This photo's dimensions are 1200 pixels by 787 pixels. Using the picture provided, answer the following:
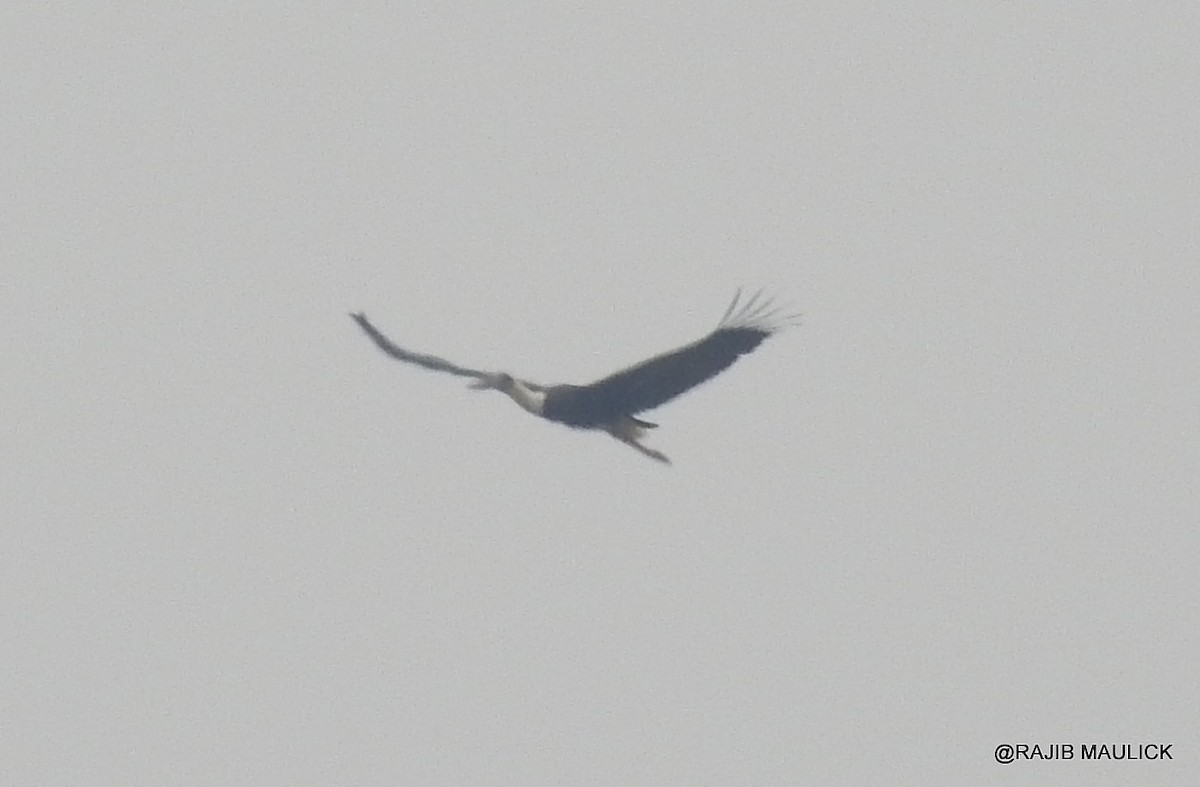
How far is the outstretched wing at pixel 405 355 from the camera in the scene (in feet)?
91.6

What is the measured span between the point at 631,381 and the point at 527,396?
1664 millimetres

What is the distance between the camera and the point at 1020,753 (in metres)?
32.8

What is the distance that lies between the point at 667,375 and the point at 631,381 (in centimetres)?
42

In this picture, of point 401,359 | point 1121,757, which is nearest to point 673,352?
point 401,359

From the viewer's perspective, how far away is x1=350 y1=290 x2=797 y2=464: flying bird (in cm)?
2573

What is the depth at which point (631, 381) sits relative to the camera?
86.8ft

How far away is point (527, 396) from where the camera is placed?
1088 inches

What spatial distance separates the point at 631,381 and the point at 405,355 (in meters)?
3.03

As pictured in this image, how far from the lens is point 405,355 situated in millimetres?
27953

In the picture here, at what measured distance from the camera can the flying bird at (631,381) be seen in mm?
25734

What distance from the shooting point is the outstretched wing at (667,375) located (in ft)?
84.2

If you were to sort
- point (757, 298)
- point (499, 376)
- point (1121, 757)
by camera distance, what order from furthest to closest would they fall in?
point (1121, 757) < point (499, 376) < point (757, 298)

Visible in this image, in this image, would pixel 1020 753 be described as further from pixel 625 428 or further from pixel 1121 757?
pixel 625 428

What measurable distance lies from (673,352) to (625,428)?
2314 millimetres
